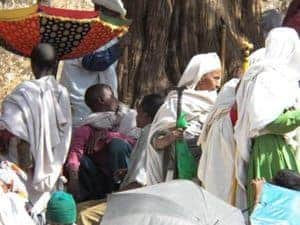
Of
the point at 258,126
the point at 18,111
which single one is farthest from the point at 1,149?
the point at 258,126

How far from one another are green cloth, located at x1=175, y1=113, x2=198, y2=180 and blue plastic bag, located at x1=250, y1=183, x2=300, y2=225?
4.91 ft

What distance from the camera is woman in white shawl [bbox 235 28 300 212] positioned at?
7.18 meters

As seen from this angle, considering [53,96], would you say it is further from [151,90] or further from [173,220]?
[173,220]

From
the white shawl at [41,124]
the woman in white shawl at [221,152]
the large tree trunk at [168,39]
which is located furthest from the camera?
the large tree trunk at [168,39]

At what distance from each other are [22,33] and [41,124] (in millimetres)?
750

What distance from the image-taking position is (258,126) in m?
7.18

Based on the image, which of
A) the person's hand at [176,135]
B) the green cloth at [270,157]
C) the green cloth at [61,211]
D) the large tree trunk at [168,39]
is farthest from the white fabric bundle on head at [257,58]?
the large tree trunk at [168,39]

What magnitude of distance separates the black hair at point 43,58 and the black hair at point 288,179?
94.7 inches

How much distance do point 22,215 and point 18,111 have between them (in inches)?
50.1

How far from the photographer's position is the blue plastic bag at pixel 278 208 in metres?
6.18

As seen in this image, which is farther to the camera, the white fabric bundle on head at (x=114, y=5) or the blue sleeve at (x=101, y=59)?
the blue sleeve at (x=101, y=59)

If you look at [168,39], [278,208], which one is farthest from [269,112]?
[168,39]

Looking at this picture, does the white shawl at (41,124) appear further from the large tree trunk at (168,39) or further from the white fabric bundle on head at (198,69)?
the large tree trunk at (168,39)

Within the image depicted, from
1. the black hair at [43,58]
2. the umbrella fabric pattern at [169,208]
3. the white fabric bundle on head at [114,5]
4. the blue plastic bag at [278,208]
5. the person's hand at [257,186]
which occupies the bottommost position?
the person's hand at [257,186]
